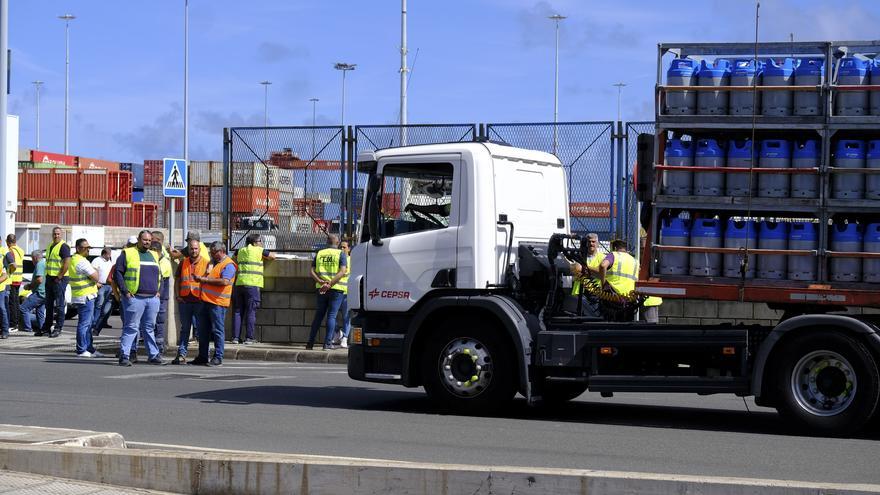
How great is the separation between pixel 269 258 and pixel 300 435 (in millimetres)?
10621

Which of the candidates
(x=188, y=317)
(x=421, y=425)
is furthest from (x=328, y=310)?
(x=421, y=425)

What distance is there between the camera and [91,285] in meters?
19.7

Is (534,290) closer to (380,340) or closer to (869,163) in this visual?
(380,340)

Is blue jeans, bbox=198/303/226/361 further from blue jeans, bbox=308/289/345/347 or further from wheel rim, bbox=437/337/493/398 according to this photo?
wheel rim, bbox=437/337/493/398

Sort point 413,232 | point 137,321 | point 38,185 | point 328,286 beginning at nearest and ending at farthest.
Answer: point 413,232 → point 137,321 → point 328,286 → point 38,185

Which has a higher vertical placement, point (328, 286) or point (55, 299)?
point (328, 286)

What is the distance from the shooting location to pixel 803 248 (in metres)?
10.8

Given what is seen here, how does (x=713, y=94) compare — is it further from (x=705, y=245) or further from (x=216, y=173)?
(x=216, y=173)

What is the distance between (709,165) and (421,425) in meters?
3.36

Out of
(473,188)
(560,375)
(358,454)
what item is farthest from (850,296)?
(358,454)

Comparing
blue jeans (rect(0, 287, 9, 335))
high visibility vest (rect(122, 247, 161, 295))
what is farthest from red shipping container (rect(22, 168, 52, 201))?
high visibility vest (rect(122, 247, 161, 295))

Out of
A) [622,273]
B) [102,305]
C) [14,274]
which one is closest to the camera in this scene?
[622,273]

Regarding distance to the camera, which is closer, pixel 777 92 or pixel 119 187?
pixel 777 92

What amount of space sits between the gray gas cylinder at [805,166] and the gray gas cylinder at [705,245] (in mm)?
719
